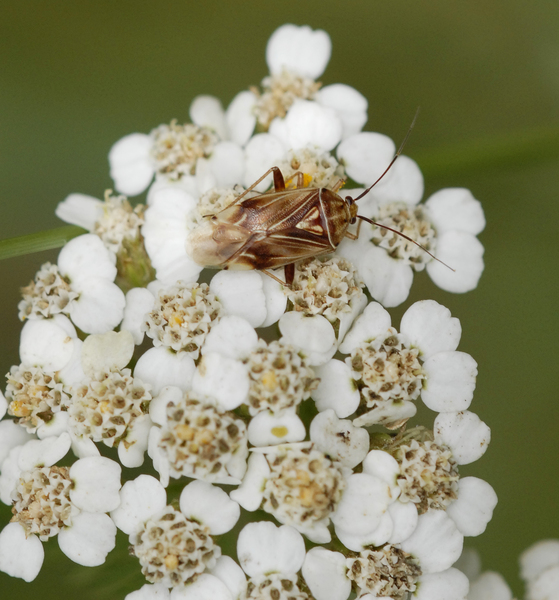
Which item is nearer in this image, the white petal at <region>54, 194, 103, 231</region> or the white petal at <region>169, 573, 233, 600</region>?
the white petal at <region>169, 573, 233, 600</region>

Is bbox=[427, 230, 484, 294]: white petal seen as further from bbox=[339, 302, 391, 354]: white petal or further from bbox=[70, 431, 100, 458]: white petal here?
bbox=[70, 431, 100, 458]: white petal

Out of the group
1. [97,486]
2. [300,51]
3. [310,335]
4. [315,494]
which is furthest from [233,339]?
[300,51]

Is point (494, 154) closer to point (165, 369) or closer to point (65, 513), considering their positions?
point (165, 369)

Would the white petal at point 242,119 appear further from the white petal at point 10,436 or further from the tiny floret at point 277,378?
the white petal at point 10,436

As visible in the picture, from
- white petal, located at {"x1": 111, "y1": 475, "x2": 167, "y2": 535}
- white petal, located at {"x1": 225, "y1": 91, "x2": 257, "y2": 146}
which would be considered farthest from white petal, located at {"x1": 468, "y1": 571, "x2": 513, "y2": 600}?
white petal, located at {"x1": 225, "y1": 91, "x2": 257, "y2": 146}

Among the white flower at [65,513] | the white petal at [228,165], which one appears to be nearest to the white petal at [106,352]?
the white flower at [65,513]
